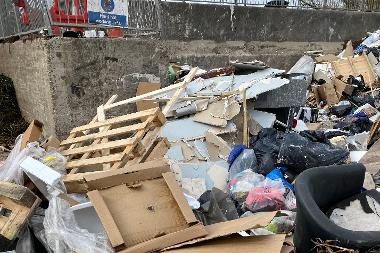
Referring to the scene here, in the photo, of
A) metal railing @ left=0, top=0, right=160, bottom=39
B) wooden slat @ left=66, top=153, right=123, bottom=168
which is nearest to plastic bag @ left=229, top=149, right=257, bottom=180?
wooden slat @ left=66, top=153, right=123, bottom=168

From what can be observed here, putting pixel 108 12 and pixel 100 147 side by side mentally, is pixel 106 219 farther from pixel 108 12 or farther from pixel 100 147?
pixel 108 12

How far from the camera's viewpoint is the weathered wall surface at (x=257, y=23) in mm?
8008

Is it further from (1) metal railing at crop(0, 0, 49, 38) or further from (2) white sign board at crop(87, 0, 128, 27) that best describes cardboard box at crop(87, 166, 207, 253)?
(2) white sign board at crop(87, 0, 128, 27)

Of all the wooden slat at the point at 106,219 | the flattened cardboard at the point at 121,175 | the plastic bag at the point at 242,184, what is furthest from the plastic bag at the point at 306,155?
the wooden slat at the point at 106,219

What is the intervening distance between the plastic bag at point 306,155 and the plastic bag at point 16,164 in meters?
2.39

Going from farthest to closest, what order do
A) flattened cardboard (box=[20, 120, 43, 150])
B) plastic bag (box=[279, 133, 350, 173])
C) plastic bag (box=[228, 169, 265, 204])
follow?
1. plastic bag (box=[279, 133, 350, 173])
2. plastic bag (box=[228, 169, 265, 204])
3. flattened cardboard (box=[20, 120, 43, 150])

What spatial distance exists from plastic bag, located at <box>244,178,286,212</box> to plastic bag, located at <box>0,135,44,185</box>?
6.02 ft

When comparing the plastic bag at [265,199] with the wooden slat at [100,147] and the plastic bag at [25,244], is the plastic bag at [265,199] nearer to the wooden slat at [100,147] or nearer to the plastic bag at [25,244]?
the wooden slat at [100,147]

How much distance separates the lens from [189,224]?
2582mm

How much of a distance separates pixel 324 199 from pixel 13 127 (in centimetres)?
488

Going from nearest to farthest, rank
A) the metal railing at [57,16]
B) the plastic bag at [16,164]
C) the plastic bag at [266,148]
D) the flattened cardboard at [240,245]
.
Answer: the flattened cardboard at [240,245] → the plastic bag at [16,164] → the plastic bag at [266,148] → the metal railing at [57,16]

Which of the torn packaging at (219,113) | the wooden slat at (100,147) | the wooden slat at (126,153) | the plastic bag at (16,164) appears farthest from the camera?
the torn packaging at (219,113)

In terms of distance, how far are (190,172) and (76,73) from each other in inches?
69.4

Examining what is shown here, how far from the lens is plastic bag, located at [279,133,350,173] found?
403 centimetres
